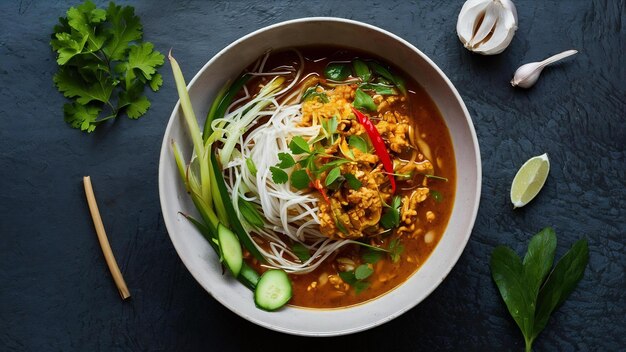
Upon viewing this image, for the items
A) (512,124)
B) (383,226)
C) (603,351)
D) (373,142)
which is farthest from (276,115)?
(603,351)

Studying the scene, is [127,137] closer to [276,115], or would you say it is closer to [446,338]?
[276,115]

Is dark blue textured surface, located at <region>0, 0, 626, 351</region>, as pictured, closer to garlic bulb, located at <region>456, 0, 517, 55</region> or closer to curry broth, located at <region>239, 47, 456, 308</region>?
garlic bulb, located at <region>456, 0, 517, 55</region>

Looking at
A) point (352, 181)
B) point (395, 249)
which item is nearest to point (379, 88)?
point (352, 181)

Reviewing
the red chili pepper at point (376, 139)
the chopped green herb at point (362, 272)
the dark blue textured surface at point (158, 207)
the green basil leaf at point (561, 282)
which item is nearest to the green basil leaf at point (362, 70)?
the red chili pepper at point (376, 139)

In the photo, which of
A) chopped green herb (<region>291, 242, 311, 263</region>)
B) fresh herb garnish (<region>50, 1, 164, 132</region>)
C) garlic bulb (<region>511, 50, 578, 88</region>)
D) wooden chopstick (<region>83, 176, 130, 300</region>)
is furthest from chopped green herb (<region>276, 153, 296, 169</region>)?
garlic bulb (<region>511, 50, 578, 88</region>)

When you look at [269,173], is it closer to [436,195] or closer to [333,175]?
[333,175]

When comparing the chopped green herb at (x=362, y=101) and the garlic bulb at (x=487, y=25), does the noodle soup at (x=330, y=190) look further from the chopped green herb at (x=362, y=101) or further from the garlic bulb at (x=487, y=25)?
the garlic bulb at (x=487, y=25)
